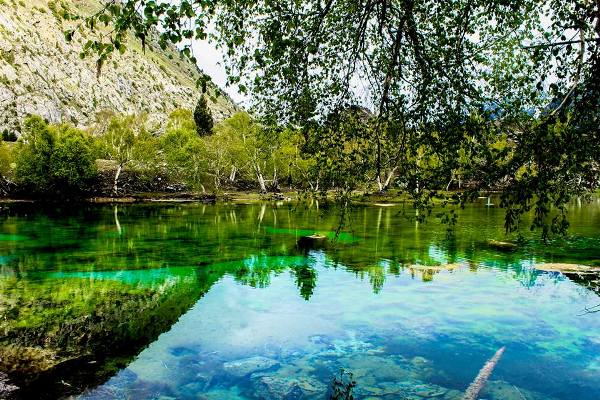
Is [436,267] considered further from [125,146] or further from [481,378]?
[125,146]

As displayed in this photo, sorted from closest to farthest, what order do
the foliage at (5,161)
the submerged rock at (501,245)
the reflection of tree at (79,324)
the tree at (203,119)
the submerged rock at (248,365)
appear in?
the reflection of tree at (79,324), the submerged rock at (248,365), the submerged rock at (501,245), the foliage at (5,161), the tree at (203,119)

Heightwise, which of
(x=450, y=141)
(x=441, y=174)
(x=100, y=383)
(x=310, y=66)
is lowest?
(x=100, y=383)

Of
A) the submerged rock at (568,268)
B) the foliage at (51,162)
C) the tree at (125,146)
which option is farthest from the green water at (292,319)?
the tree at (125,146)

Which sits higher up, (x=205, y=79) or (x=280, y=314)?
(x=205, y=79)

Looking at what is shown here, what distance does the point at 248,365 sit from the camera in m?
13.4

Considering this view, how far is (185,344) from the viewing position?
14836 mm

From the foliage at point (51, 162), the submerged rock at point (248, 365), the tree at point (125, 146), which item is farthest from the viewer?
the tree at point (125, 146)

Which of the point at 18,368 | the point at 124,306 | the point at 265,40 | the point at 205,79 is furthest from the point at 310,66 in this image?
the point at 124,306

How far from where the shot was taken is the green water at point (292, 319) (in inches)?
480

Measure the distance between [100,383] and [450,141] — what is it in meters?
10.4

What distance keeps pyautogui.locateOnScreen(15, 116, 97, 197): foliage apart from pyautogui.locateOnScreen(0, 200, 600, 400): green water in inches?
1685

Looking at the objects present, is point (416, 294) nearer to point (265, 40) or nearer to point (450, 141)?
point (450, 141)

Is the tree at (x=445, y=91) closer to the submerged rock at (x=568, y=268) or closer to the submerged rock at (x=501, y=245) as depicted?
the submerged rock at (x=568, y=268)

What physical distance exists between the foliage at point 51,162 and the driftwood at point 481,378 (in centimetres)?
7103
